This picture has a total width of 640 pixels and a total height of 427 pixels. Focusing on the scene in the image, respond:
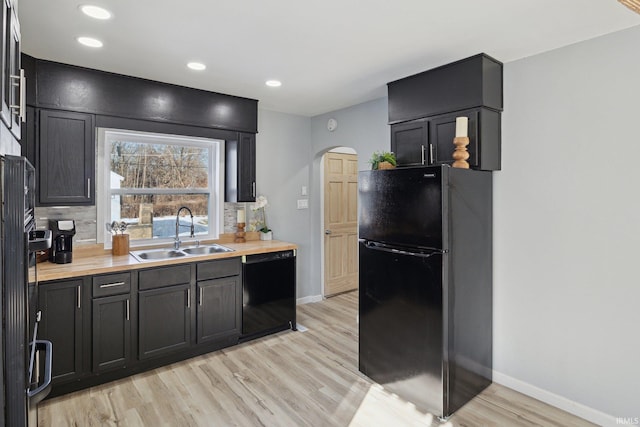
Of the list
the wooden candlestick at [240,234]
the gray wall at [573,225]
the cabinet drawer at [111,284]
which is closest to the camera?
the gray wall at [573,225]

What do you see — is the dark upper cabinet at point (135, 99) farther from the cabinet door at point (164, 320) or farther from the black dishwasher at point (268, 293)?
the cabinet door at point (164, 320)

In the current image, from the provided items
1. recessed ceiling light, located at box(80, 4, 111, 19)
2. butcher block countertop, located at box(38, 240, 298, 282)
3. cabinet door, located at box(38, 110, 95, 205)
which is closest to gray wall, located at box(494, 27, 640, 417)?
butcher block countertop, located at box(38, 240, 298, 282)

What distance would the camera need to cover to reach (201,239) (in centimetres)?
397

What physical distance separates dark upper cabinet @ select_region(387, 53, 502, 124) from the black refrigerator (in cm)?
55

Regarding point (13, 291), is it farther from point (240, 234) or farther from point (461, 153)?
point (240, 234)

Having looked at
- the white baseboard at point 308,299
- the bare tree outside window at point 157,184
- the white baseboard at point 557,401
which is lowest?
the white baseboard at point 557,401

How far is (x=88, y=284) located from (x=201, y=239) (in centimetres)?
137

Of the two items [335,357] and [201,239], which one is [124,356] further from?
[335,357]

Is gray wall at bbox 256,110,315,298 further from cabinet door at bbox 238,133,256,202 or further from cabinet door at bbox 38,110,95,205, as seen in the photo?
cabinet door at bbox 38,110,95,205

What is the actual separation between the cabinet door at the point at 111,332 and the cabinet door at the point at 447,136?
273 centimetres

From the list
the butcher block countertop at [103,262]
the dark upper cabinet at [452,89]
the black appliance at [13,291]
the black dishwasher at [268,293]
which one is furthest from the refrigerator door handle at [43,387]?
the dark upper cabinet at [452,89]

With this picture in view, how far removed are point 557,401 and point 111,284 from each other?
3.36 m

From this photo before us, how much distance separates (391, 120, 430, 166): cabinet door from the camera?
2.97m

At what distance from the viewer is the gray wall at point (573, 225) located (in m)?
2.23
